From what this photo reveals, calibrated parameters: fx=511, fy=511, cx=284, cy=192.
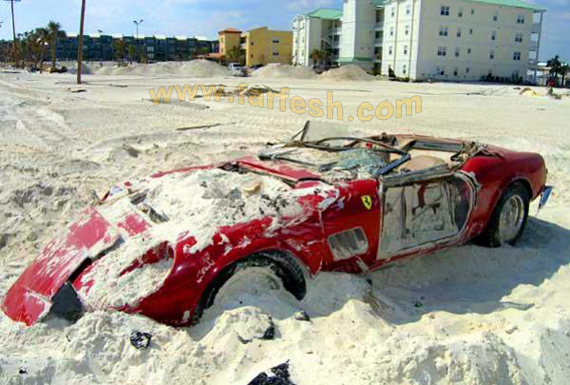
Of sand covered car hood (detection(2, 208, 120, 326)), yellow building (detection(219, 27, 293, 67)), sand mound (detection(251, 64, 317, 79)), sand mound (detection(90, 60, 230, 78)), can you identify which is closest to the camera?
sand covered car hood (detection(2, 208, 120, 326))

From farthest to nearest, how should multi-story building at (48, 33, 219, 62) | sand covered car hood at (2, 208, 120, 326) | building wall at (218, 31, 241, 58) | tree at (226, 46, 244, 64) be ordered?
1. multi-story building at (48, 33, 219, 62)
2. building wall at (218, 31, 241, 58)
3. tree at (226, 46, 244, 64)
4. sand covered car hood at (2, 208, 120, 326)

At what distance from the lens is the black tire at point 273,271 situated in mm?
3285

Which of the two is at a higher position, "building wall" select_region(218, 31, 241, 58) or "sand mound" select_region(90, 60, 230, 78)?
"building wall" select_region(218, 31, 241, 58)

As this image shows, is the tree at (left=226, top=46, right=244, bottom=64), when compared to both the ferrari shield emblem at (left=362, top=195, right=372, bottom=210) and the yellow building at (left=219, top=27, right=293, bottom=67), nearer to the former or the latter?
the yellow building at (left=219, top=27, right=293, bottom=67)

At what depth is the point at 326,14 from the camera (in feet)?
279

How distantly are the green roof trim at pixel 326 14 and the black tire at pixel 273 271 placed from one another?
85351mm

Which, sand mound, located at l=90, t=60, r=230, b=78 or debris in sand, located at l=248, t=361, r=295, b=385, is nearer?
debris in sand, located at l=248, t=361, r=295, b=385

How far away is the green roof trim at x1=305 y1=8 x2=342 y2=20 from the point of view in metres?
84.0

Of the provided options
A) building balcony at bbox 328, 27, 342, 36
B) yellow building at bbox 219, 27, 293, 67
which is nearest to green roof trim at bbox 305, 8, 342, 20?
building balcony at bbox 328, 27, 342, 36

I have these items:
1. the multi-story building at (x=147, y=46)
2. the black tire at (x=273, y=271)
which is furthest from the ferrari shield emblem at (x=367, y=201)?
the multi-story building at (x=147, y=46)

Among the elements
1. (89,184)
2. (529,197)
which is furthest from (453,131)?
(89,184)

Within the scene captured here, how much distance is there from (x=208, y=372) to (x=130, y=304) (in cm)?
68

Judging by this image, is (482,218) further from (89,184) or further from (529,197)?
(89,184)

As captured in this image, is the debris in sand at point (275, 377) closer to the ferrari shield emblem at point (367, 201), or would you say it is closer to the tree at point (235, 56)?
the ferrari shield emblem at point (367, 201)
